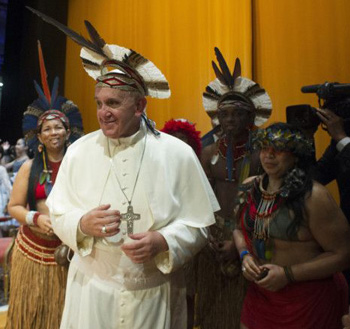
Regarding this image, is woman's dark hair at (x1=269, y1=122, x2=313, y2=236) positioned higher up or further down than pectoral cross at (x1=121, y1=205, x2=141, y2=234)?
higher up

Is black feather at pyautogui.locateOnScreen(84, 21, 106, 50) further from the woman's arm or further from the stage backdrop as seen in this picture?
the stage backdrop

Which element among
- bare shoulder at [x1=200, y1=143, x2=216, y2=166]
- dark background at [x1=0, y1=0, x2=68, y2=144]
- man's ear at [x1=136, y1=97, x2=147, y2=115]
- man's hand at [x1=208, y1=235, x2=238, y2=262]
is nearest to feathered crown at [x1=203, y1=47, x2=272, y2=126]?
bare shoulder at [x1=200, y1=143, x2=216, y2=166]

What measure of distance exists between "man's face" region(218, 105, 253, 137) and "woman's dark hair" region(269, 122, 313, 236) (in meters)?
0.84

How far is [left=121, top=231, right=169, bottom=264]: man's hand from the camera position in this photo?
150 cm

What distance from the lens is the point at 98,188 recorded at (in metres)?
1.73

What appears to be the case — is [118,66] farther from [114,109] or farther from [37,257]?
[37,257]

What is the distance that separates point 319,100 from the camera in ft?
7.38

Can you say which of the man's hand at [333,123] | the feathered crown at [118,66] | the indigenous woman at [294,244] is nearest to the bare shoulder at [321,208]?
the indigenous woman at [294,244]

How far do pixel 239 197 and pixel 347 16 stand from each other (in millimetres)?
1988

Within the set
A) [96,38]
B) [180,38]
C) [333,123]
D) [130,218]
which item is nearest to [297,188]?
[333,123]

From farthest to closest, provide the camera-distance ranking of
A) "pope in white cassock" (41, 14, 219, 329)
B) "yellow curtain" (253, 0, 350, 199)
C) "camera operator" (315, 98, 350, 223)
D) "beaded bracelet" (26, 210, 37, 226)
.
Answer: "yellow curtain" (253, 0, 350, 199) < "beaded bracelet" (26, 210, 37, 226) < "camera operator" (315, 98, 350, 223) < "pope in white cassock" (41, 14, 219, 329)

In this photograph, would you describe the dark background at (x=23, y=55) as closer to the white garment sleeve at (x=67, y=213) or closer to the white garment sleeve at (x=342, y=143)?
the white garment sleeve at (x=67, y=213)

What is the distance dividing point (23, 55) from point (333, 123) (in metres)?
5.87

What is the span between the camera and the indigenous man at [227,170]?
2607 mm
